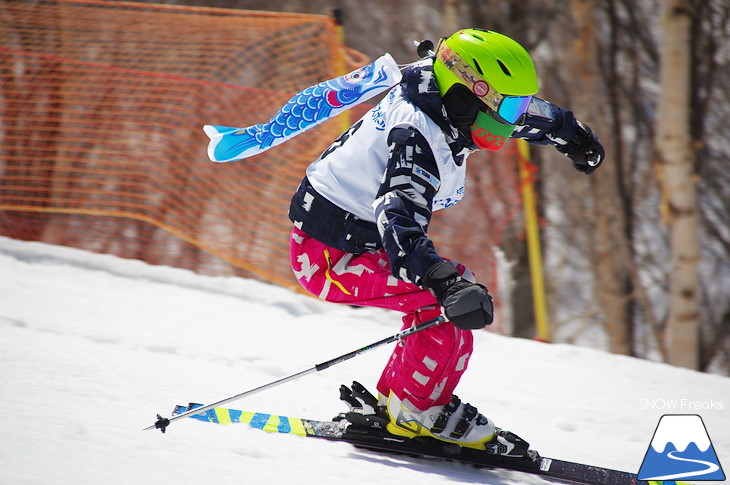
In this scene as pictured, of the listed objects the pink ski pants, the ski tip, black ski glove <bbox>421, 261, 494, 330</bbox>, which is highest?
black ski glove <bbox>421, 261, 494, 330</bbox>

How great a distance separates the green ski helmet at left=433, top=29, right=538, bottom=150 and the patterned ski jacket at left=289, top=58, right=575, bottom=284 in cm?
7

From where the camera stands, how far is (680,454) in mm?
3043

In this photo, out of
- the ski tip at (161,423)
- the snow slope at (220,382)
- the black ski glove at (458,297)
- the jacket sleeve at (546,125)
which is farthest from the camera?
the jacket sleeve at (546,125)

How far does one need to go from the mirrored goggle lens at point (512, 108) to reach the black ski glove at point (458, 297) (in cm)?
66

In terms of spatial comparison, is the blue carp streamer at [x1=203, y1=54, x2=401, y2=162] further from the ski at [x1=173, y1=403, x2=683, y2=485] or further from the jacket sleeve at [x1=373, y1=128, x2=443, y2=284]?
the ski at [x1=173, y1=403, x2=683, y2=485]

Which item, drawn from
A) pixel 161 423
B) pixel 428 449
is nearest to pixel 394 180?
pixel 428 449

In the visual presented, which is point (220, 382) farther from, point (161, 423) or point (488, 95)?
point (488, 95)

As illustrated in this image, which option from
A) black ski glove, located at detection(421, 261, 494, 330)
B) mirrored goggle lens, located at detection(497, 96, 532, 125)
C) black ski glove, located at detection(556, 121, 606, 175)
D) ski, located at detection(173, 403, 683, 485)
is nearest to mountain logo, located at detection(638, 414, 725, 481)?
ski, located at detection(173, 403, 683, 485)

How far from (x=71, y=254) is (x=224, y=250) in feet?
3.70

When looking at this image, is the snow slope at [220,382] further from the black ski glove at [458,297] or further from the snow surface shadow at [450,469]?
the black ski glove at [458,297]

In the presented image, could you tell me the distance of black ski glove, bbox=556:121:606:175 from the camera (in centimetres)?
354

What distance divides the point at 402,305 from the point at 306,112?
857 millimetres

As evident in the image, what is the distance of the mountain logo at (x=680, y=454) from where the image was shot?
2998mm

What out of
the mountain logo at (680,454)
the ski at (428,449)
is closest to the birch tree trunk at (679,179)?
the mountain logo at (680,454)
